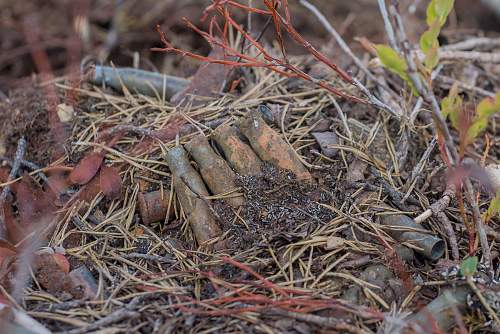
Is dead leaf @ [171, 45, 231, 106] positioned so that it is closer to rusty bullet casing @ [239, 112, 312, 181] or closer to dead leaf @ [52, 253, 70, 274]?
rusty bullet casing @ [239, 112, 312, 181]

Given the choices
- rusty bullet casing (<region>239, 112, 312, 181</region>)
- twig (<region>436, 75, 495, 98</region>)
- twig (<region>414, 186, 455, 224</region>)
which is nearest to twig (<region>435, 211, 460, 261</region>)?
twig (<region>414, 186, 455, 224</region>)

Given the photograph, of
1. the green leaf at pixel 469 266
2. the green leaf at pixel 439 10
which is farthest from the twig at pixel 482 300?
the green leaf at pixel 439 10

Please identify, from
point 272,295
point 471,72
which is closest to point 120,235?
point 272,295

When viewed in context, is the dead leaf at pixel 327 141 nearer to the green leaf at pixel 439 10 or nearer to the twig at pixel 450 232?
the twig at pixel 450 232

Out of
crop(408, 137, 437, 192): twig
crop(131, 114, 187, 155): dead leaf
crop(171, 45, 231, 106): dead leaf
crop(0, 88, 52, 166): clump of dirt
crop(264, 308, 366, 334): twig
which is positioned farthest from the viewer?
crop(171, 45, 231, 106): dead leaf

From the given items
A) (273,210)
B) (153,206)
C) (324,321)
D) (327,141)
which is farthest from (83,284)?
(327,141)

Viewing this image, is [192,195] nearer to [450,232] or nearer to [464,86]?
[450,232]
